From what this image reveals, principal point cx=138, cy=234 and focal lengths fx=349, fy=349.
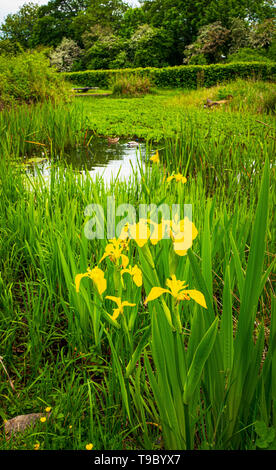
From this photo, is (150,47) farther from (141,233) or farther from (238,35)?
(141,233)

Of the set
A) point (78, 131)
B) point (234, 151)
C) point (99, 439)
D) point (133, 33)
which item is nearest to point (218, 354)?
point (99, 439)

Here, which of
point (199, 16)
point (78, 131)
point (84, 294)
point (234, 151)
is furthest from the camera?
point (199, 16)

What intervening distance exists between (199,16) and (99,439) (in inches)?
1254

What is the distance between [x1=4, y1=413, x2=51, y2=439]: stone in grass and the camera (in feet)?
2.97

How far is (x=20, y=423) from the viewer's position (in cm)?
93

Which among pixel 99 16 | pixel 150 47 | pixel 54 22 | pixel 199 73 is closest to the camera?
pixel 199 73

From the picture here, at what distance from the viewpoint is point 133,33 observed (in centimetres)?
2759

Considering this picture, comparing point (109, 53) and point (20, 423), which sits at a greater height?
point (109, 53)

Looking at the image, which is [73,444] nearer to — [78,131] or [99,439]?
[99,439]

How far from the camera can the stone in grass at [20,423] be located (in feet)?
2.97

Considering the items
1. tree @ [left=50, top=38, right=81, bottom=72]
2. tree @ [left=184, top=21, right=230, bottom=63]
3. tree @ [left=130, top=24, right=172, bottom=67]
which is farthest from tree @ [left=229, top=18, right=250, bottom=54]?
tree @ [left=50, top=38, right=81, bottom=72]

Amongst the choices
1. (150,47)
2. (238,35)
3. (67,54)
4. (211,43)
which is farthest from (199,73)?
(67,54)

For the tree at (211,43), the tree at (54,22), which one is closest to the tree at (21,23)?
the tree at (54,22)

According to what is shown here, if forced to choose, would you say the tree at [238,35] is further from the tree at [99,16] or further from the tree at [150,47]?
the tree at [99,16]
